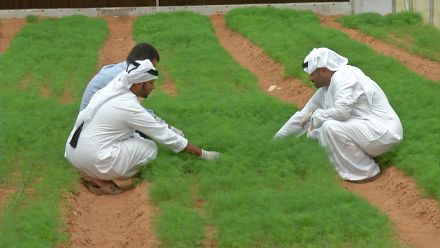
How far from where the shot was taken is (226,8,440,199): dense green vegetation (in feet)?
36.3

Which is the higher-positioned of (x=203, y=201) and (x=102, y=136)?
(x=102, y=136)

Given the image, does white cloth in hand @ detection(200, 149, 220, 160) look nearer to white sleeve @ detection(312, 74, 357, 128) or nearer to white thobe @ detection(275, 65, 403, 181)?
white thobe @ detection(275, 65, 403, 181)

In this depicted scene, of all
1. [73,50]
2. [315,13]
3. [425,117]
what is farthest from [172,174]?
[315,13]

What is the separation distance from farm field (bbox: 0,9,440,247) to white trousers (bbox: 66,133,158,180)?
0.16 m

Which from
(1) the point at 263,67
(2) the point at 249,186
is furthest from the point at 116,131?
(1) the point at 263,67

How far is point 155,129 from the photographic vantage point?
10781mm

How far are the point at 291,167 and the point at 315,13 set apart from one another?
1495cm

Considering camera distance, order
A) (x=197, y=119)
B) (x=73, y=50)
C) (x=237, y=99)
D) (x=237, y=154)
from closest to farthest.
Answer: (x=237, y=154) → (x=197, y=119) → (x=237, y=99) → (x=73, y=50)

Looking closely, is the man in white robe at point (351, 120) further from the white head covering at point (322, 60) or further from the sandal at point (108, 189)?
the sandal at point (108, 189)

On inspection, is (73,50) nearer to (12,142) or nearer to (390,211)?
(12,142)

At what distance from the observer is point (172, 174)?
10.9m

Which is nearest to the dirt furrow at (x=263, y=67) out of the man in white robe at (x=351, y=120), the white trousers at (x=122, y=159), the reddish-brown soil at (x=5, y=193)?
the man in white robe at (x=351, y=120)

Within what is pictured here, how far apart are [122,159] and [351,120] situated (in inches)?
110

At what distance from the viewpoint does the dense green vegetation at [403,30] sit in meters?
20.0
